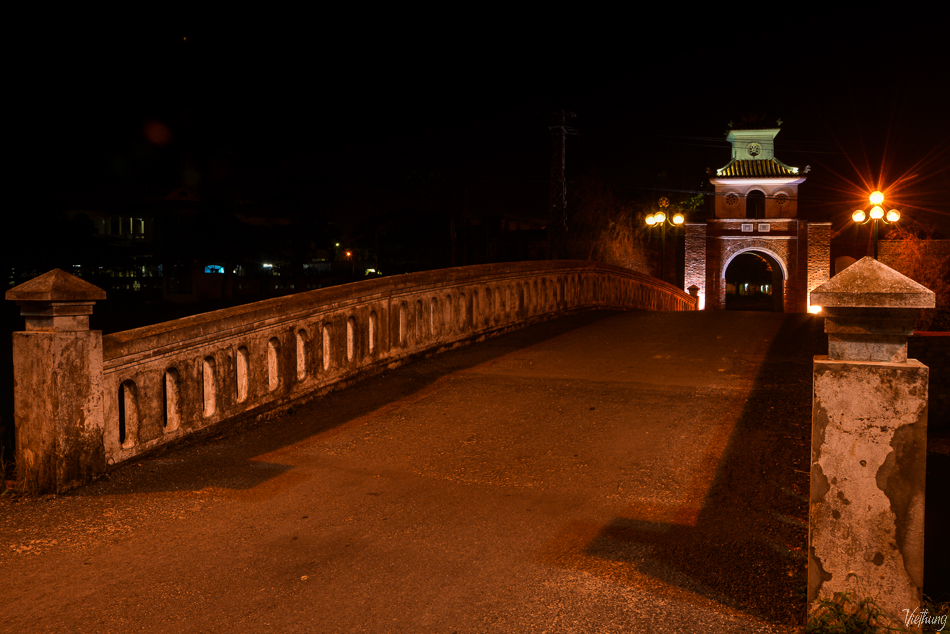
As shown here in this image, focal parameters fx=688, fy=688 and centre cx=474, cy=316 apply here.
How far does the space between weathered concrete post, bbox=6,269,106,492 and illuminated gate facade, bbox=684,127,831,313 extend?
4087 cm

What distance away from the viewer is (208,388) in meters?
6.67

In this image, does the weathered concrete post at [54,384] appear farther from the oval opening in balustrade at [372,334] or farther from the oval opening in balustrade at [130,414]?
the oval opening in balustrade at [372,334]

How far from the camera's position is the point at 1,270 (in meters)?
36.6

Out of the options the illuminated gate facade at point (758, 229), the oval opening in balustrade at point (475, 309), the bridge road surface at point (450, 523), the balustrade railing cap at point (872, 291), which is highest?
the illuminated gate facade at point (758, 229)

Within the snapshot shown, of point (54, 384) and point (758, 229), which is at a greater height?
point (758, 229)

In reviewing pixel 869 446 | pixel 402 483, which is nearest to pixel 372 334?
pixel 402 483

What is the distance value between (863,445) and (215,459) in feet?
16.6

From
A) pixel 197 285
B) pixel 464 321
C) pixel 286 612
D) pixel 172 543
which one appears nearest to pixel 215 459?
pixel 172 543

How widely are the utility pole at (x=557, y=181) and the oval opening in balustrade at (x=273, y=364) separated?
22.5 metres

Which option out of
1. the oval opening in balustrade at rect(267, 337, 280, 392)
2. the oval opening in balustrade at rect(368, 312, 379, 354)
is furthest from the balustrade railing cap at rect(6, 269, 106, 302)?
the oval opening in balustrade at rect(368, 312, 379, 354)

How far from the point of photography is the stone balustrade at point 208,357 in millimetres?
5312

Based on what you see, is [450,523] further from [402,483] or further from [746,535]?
[746,535]

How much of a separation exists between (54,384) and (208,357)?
1.49 m

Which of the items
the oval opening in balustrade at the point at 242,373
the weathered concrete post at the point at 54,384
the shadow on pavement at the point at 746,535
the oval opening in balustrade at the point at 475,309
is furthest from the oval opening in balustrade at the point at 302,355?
the shadow on pavement at the point at 746,535
